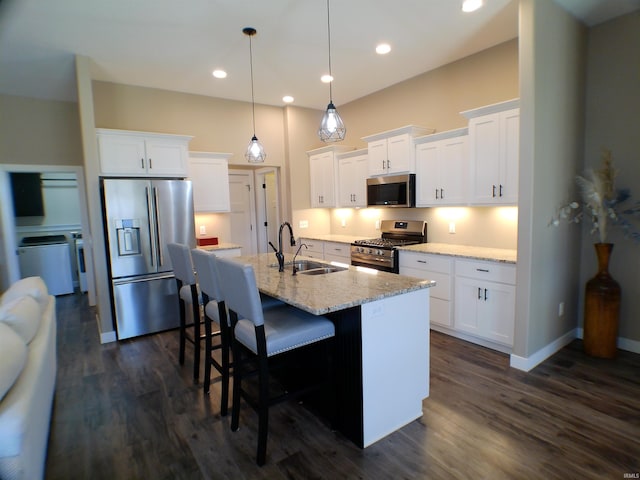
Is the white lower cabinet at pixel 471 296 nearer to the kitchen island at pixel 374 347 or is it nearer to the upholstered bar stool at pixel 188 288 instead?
the kitchen island at pixel 374 347

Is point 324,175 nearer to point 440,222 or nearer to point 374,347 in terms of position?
point 440,222

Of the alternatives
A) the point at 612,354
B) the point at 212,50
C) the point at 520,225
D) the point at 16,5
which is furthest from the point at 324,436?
the point at 16,5

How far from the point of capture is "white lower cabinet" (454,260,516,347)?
311cm

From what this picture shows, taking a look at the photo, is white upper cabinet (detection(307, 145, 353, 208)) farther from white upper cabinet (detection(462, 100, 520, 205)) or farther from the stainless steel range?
white upper cabinet (detection(462, 100, 520, 205))

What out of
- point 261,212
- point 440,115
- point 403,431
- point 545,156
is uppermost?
point 440,115

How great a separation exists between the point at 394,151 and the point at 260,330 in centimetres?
315

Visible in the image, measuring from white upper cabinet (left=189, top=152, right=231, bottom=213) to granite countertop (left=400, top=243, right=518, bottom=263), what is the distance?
263 cm

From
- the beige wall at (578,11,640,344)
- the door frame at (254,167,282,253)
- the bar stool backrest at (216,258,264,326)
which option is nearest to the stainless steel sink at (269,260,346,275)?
the bar stool backrest at (216,258,264,326)

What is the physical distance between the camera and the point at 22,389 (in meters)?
1.61

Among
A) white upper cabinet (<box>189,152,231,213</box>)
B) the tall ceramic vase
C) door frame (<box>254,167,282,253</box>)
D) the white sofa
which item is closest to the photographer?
the white sofa

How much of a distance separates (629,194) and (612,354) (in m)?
1.44

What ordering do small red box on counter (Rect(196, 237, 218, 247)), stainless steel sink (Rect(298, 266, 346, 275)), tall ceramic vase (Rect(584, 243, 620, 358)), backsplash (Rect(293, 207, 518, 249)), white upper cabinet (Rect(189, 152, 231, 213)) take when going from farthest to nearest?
small red box on counter (Rect(196, 237, 218, 247)), white upper cabinet (Rect(189, 152, 231, 213)), backsplash (Rect(293, 207, 518, 249)), tall ceramic vase (Rect(584, 243, 620, 358)), stainless steel sink (Rect(298, 266, 346, 275))

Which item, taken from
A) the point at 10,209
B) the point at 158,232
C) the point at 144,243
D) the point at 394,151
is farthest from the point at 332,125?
the point at 10,209

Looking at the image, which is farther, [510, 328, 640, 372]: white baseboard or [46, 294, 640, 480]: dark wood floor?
[510, 328, 640, 372]: white baseboard
